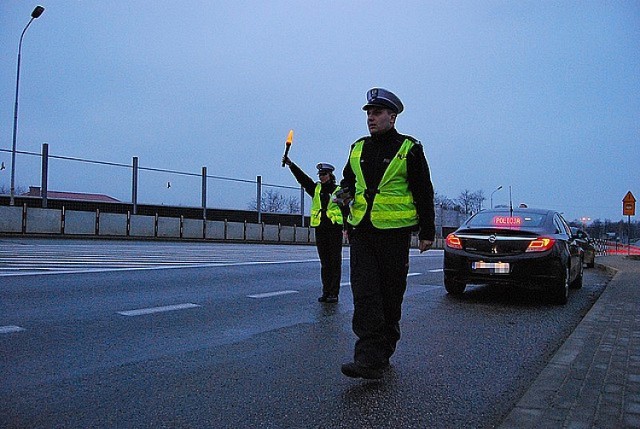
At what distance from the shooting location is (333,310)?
22.6ft

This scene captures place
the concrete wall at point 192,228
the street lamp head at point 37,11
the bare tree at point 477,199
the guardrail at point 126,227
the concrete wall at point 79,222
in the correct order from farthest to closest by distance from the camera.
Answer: the bare tree at point 477,199, the concrete wall at point 192,228, the street lamp head at point 37,11, the concrete wall at point 79,222, the guardrail at point 126,227

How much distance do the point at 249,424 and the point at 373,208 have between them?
165cm

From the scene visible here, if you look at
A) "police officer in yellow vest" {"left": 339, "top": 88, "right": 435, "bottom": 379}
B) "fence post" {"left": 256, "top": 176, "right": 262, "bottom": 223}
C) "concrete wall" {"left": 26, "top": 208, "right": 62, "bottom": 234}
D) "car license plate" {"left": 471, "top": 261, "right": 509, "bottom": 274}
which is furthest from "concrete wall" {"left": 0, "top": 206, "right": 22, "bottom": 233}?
"police officer in yellow vest" {"left": 339, "top": 88, "right": 435, "bottom": 379}

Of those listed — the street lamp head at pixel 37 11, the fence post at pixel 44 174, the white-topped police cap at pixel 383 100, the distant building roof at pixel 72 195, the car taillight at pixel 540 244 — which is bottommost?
the car taillight at pixel 540 244

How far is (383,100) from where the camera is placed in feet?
13.5

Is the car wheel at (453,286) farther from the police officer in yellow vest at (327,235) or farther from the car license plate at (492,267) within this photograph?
the police officer in yellow vest at (327,235)

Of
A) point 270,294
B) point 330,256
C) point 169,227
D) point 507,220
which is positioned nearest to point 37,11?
point 169,227

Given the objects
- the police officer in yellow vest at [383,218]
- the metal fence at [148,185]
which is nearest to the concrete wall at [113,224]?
the metal fence at [148,185]

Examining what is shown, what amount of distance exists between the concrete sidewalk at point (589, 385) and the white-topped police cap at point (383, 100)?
2024 millimetres

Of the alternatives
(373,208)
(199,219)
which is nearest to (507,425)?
(373,208)

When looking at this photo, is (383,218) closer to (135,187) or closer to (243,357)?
(243,357)

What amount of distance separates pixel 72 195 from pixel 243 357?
80.1 ft

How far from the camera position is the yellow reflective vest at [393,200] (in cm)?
403

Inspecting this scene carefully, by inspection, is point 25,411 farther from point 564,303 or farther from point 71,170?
point 71,170
